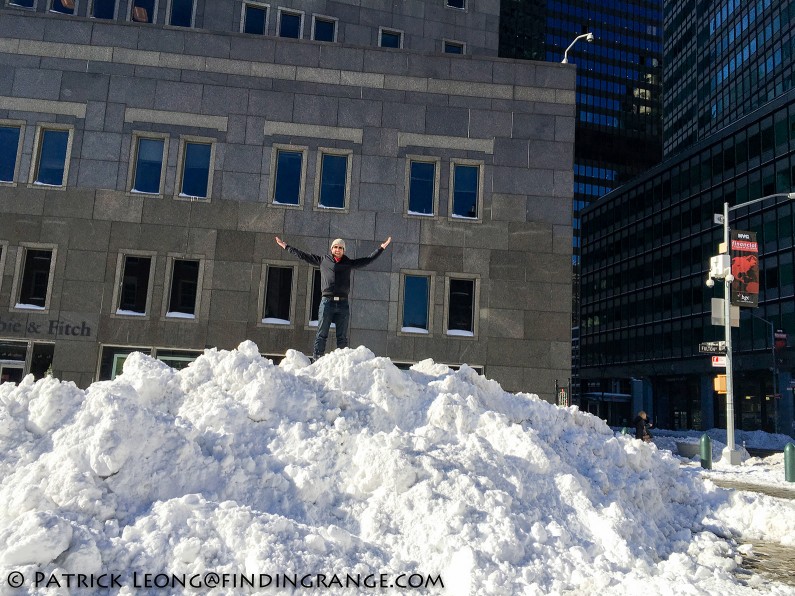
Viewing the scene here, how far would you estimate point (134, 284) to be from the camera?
19047mm

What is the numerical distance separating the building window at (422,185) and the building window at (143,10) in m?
12.9

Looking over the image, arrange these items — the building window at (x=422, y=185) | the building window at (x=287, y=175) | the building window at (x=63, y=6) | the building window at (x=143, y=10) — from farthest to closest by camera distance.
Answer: the building window at (x=143, y=10)
the building window at (x=63, y=6)
the building window at (x=422, y=185)
the building window at (x=287, y=175)

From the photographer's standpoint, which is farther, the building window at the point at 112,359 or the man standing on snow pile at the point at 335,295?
the building window at the point at 112,359

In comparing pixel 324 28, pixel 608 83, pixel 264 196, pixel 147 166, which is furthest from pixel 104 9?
pixel 608 83

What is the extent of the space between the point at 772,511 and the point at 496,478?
4193 mm

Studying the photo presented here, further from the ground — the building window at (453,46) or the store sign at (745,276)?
the building window at (453,46)

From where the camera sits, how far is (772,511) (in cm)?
864

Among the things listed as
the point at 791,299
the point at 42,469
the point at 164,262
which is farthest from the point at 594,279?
the point at 42,469

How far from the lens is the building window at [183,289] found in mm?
19047

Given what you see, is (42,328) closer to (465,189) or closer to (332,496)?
(465,189)

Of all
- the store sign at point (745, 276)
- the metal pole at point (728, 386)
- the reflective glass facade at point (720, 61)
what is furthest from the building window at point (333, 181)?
the reflective glass facade at point (720, 61)

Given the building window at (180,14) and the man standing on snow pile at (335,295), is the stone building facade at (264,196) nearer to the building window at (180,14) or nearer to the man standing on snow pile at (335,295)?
the building window at (180,14)

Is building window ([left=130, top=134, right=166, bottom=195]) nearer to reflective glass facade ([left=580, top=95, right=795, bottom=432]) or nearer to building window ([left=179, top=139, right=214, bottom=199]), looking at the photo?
building window ([left=179, top=139, right=214, bottom=199])

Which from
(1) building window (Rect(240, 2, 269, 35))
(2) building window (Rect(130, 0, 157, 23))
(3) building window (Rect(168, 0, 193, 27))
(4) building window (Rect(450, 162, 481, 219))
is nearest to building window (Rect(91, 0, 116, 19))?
(2) building window (Rect(130, 0, 157, 23))
